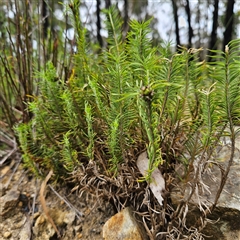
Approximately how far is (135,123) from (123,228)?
291mm

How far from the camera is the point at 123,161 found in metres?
0.75

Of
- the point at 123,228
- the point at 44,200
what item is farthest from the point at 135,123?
the point at 44,200

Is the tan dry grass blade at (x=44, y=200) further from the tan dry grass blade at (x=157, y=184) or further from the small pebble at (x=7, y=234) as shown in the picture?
the tan dry grass blade at (x=157, y=184)

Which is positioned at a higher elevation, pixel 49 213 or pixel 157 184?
pixel 157 184

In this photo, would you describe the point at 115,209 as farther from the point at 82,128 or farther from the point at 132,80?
the point at 132,80

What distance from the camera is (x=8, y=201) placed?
3.05 feet

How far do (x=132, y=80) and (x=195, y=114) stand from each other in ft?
0.82

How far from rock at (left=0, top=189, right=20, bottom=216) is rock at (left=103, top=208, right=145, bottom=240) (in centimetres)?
35

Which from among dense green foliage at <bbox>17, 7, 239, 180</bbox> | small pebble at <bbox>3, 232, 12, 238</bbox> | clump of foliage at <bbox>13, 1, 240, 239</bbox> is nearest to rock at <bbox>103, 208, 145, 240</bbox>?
clump of foliage at <bbox>13, 1, 240, 239</bbox>

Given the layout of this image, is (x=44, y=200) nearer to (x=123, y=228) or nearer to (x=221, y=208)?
(x=123, y=228)

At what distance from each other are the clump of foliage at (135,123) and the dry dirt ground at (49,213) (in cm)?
8

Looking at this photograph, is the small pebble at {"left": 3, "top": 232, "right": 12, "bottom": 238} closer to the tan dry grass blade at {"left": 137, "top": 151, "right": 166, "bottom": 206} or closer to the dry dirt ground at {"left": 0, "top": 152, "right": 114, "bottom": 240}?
the dry dirt ground at {"left": 0, "top": 152, "right": 114, "bottom": 240}

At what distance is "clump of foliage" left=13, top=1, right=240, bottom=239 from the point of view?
62 centimetres

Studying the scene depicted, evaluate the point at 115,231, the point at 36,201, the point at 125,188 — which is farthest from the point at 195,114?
the point at 36,201
